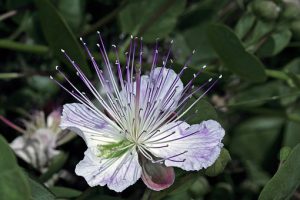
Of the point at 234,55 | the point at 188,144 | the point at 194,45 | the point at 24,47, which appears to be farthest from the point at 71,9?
the point at 188,144

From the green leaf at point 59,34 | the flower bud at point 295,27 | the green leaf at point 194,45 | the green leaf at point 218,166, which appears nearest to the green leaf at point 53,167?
the green leaf at point 59,34

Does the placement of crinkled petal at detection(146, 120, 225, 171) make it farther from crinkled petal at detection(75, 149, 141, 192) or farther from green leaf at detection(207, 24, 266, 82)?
green leaf at detection(207, 24, 266, 82)

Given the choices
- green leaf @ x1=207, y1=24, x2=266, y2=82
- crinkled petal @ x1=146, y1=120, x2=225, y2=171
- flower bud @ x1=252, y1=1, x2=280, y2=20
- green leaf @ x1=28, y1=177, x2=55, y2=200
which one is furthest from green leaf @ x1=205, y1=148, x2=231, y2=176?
flower bud @ x1=252, y1=1, x2=280, y2=20

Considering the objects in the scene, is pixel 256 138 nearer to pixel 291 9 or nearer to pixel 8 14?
pixel 291 9

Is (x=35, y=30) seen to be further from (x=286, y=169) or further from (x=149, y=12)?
(x=286, y=169)

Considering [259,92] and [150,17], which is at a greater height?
[150,17]

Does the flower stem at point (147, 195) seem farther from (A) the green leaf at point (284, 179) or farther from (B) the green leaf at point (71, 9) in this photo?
(B) the green leaf at point (71, 9)

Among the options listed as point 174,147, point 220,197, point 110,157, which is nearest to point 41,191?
point 110,157
